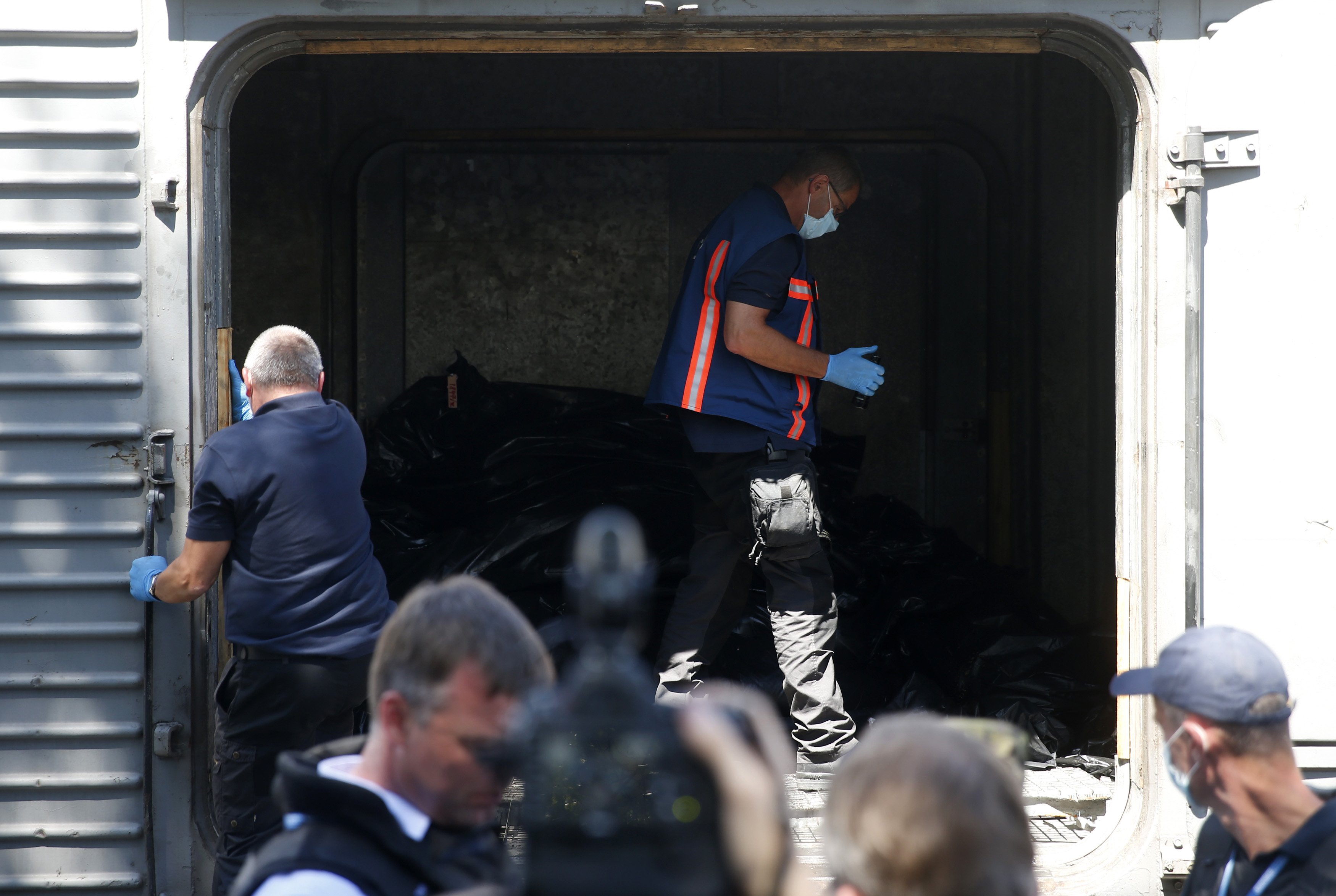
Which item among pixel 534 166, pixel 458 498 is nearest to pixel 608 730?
pixel 458 498

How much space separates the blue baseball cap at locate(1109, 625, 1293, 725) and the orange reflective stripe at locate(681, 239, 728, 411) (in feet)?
7.46

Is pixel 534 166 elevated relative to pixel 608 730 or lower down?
elevated

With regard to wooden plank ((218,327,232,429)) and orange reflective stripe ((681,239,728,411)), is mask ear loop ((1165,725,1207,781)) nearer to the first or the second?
orange reflective stripe ((681,239,728,411))

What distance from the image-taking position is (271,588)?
2855 mm

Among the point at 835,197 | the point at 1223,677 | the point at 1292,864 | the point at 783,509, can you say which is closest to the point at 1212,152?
the point at 835,197

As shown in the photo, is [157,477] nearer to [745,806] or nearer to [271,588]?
[271,588]

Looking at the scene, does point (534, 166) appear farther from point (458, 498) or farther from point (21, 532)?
point (21, 532)

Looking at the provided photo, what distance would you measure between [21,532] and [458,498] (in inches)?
101

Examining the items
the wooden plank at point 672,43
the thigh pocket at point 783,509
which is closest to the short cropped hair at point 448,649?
the wooden plank at point 672,43

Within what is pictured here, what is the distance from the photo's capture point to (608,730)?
2.81ft

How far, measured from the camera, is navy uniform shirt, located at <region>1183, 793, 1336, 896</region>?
165 centimetres

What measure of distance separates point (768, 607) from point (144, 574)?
1.95 metres

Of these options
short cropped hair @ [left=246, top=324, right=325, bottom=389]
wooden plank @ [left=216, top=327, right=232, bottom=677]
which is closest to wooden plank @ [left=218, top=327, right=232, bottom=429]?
wooden plank @ [left=216, top=327, right=232, bottom=677]

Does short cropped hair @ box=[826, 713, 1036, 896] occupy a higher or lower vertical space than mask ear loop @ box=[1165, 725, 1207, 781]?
higher
